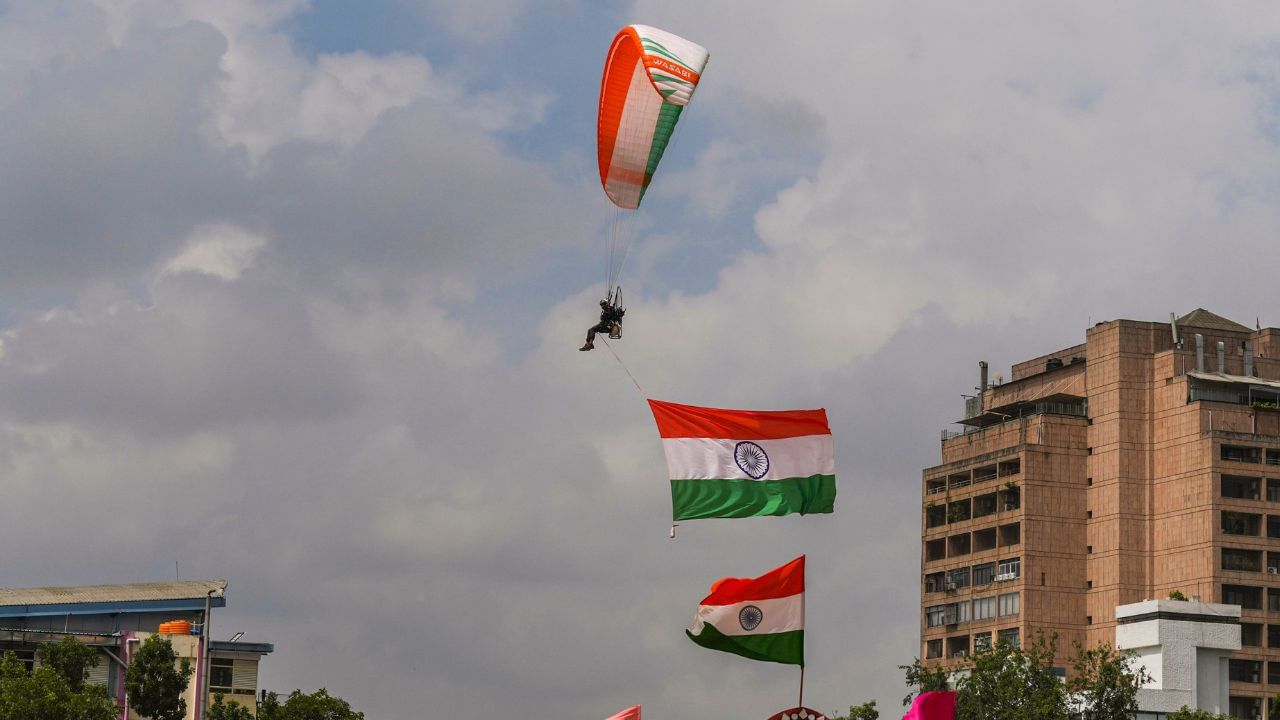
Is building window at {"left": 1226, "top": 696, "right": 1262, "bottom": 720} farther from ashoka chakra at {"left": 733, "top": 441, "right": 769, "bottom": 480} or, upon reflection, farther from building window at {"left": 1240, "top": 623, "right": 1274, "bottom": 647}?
ashoka chakra at {"left": 733, "top": 441, "right": 769, "bottom": 480}

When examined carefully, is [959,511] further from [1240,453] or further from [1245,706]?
[1245,706]

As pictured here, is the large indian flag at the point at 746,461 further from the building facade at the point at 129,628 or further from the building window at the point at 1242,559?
the building window at the point at 1242,559

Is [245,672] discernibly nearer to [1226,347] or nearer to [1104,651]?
[1104,651]

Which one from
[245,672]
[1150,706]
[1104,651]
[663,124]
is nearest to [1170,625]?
[1150,706]

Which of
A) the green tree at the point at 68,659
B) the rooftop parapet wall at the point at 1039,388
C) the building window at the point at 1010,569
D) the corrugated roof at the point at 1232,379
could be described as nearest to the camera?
the green tree at the point at 68,659

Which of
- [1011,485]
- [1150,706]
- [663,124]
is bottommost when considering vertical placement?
[1150,706]

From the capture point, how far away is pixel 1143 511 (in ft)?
513

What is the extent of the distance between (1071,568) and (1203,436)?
48.3ft

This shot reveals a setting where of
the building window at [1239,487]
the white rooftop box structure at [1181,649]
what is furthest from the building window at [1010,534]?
the white rooftop box structure at [1181,649]

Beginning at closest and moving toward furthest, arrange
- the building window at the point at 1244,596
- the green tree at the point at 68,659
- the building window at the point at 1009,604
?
the green tree at the point at 68,659
the building window at the point at 1244,596
the building window at the point at 1009,604

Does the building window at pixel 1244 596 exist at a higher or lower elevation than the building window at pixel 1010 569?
lower

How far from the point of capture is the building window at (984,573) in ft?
527

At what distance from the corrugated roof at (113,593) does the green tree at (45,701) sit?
32016 mm

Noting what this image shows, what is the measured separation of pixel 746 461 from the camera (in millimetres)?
50469
